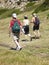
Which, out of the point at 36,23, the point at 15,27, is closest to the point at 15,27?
the point at 15,27

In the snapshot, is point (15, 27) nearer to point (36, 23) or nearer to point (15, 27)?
point (15, 27)

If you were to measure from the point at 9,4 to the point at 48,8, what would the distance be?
35.5 m

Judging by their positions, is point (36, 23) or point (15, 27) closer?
point (15, 27)

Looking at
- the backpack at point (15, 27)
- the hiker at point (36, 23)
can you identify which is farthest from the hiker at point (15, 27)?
the hiker at point (36, 23)

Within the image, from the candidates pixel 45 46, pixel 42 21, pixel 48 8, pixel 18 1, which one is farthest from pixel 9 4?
pixel 45 46

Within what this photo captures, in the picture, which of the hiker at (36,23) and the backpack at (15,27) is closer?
the backpack at (15,27)

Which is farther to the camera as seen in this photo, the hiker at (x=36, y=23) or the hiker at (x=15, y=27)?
the hiker at (x=36, y=23)

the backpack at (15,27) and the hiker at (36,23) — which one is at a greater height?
the backpack at (15,27)

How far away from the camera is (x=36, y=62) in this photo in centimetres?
1550

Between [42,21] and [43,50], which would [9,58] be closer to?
[43,50]

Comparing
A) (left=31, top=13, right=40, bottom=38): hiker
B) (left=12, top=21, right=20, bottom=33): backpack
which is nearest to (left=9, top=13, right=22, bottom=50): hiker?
(left=12, top=21, right=20, bottom=33): backpack

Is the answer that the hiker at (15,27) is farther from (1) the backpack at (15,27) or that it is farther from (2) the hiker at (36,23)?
(2) the hiker at (36,23)

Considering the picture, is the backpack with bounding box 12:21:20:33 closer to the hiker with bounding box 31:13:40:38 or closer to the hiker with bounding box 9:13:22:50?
the hiker with bounding box 9:13:22:50

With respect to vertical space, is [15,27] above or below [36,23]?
above
